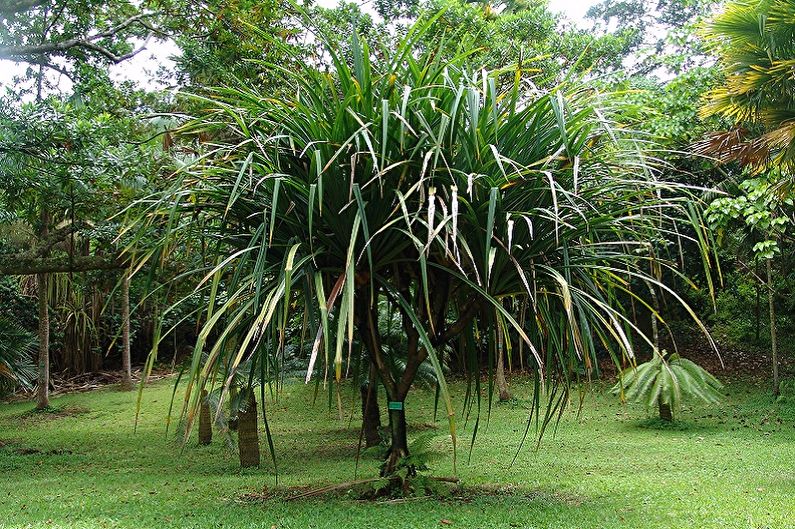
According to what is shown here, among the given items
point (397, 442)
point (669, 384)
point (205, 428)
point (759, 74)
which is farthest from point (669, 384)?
point (397, 442)

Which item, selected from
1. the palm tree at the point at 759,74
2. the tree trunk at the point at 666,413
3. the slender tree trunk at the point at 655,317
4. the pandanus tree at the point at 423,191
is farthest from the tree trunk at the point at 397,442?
the tree trunk at the point at 666,413

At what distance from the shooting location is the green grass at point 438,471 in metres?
4.51

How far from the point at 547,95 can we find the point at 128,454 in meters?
7.15

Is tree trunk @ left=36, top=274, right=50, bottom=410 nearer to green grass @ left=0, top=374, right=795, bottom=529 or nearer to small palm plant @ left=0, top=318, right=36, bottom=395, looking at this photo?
green grass @ left=0, top=374, right=795, bottom=529

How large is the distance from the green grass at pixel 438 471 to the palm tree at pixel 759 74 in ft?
9.21

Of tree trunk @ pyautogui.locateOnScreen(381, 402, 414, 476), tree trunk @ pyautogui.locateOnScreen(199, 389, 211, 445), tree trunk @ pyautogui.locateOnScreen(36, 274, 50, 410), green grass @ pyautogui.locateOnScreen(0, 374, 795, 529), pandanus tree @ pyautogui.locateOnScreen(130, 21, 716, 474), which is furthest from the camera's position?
tree trunk @ pyautogui.locateOnScreen(36, 274, 50, 410)

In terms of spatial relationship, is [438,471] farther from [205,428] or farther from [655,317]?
[655,317]

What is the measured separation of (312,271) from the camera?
158 inches

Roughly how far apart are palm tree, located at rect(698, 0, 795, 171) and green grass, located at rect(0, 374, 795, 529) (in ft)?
9.21

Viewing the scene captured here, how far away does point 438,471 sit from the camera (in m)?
6.69

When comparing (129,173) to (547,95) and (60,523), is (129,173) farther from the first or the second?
(547,95)

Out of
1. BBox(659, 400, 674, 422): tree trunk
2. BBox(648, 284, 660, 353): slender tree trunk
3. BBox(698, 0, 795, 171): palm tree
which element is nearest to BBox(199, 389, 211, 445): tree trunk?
BBox(648, 284, 660, 353): slender tree trunk

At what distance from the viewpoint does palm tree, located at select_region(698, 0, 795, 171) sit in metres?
6.06

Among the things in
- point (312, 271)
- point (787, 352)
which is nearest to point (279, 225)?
point (312, 271)
